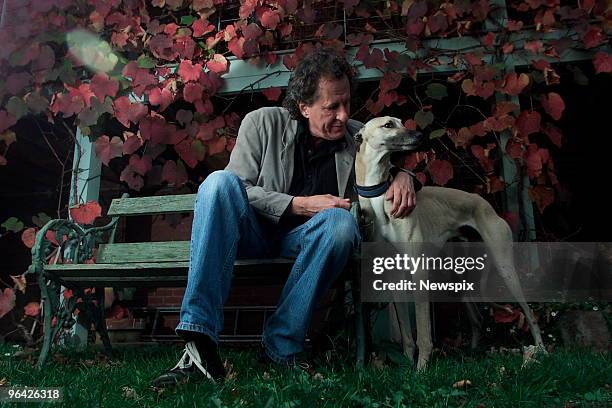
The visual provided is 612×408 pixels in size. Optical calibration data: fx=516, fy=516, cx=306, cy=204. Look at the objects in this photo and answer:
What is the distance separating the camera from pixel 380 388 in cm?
179

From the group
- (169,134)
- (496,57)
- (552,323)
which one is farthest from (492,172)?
(169,134)

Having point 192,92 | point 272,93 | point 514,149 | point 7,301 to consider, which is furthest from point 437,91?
point 7,301

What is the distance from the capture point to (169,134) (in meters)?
4.33

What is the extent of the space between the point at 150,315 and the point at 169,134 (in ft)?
6.81

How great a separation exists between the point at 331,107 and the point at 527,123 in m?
2.01

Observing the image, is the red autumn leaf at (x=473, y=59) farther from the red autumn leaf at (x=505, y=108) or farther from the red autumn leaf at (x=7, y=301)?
the red autumn leaf at (x=7, y=301)

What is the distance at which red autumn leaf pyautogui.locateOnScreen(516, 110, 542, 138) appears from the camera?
3.84 meters

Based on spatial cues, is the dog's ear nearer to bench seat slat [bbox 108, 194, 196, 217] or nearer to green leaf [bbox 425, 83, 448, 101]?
bench seat slat [bbox 108, 194, 196, 217]

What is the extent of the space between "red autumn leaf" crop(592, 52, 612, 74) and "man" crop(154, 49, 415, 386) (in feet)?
7.21

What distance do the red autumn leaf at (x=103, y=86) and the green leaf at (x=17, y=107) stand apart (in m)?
0.67

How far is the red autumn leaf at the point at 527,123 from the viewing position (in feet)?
12.6

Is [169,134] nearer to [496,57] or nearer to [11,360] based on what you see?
[11,360]

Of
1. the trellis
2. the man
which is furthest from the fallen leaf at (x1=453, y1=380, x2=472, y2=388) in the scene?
the trellis

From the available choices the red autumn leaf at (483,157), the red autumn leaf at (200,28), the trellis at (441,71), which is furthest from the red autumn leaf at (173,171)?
the red autumn leaf at (483,157)
